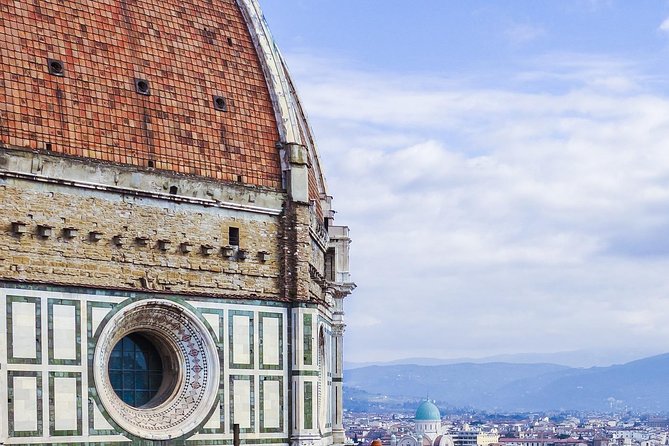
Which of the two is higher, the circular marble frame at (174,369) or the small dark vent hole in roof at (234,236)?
the small dark vent hole in roof at (234,236)

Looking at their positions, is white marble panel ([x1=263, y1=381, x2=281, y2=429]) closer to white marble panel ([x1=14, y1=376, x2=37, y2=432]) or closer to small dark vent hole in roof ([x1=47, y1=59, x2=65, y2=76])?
white marble panel ([x1=14, y1=376, x2=37, y2=432])

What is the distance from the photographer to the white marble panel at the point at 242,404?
3372 cm

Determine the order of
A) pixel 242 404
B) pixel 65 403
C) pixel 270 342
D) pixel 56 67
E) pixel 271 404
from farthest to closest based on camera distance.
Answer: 1. pixel 270 342
2. pixel 271 404
3. pixel 242 404
4. pixel 56 67
5. pixel 65 403

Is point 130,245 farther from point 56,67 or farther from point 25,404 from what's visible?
point 25,404

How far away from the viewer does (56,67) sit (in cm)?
3212

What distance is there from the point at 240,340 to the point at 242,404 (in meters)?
1.46

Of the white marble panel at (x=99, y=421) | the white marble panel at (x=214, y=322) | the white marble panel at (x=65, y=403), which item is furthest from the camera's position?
the white marble panel at (x=214, y=322)

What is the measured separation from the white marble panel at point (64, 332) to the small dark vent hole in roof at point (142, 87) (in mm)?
5528

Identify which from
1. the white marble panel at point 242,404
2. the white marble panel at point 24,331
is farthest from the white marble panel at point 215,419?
the white marble panel at point 24,331

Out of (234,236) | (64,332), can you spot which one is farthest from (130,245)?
(234,236)

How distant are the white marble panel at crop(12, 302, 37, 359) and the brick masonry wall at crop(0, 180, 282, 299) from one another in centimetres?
60

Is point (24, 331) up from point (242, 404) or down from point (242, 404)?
up

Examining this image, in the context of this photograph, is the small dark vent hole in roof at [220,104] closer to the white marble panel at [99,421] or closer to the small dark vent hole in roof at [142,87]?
the small dark vent hole in roof at [142,87]

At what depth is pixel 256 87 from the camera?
36188 millimetres
